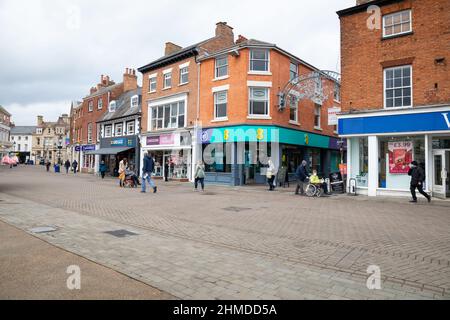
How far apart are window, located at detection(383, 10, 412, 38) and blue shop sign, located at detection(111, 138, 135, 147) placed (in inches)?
950

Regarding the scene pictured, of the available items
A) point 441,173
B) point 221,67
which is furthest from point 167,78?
point 441,173

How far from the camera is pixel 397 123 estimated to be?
48.1 ft

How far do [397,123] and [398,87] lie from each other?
1814 millimetres

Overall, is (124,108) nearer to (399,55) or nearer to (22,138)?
(399,55)

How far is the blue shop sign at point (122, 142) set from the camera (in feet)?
103

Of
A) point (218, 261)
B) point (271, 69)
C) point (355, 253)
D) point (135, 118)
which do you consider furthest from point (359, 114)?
point (135, 118)

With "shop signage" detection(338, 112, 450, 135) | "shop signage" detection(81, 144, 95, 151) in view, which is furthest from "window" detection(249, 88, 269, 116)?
"shop signage" detection(81, 144, 95, 151)

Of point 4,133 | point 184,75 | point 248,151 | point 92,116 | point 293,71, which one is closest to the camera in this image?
point 248,151

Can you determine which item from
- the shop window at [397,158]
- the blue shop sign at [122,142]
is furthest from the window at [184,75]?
the shop window at [397,158]

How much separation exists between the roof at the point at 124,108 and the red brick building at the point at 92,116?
1021 millimetres

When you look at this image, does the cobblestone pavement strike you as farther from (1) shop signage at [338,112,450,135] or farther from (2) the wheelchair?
(1) shop signage at [338,112,450,135]
